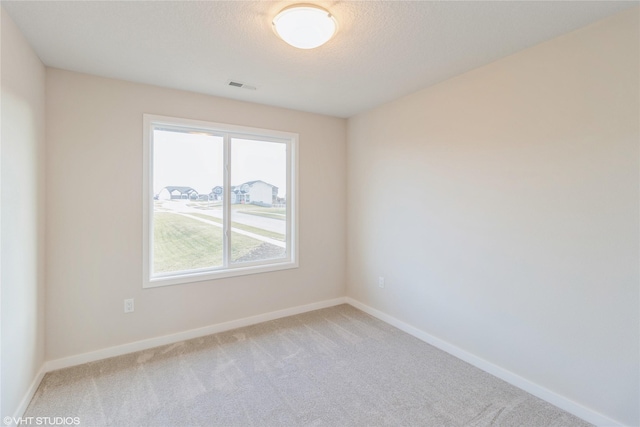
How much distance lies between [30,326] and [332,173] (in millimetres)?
3118

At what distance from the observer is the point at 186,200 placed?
306 centimetres

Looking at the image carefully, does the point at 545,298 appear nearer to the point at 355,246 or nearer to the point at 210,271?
the point at 355,246

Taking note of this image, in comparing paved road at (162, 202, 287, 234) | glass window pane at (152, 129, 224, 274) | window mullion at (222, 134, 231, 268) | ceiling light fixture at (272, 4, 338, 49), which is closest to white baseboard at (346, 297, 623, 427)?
paved road at (162, 202, 287, 234)

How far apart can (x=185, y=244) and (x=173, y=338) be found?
2.98ft

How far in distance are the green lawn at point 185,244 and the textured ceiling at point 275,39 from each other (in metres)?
1.33

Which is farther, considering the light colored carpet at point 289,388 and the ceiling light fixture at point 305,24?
the light colored carpet at point 289,388

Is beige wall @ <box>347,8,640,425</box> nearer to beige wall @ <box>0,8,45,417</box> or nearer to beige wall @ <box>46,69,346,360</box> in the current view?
beige wall @ <box>46,69,346,360</box>

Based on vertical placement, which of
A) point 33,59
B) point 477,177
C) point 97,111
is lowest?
point 477,177

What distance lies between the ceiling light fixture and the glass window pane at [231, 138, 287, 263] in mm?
1743

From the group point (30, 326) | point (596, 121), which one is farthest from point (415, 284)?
point (30, 326)

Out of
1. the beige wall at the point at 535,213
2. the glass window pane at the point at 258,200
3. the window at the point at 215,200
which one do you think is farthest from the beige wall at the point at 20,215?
the beige wall at the point at 535,213

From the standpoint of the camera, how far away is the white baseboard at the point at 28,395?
1805 millimetres

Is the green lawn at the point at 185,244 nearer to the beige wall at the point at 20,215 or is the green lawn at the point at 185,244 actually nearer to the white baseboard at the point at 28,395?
the beige wall at the point at 20,215

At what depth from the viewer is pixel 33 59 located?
2115mm
